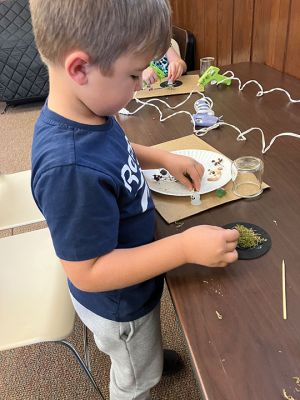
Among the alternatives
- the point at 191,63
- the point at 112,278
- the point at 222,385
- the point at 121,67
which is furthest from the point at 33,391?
the point at 191,63

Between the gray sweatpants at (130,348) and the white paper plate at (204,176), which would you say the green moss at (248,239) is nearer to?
the white paper plate at (204,176)

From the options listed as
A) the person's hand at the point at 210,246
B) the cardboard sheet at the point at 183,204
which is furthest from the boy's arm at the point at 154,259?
the cardboard sheet at the point at 183,204

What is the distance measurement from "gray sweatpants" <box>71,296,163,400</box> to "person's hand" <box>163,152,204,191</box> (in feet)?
0.92

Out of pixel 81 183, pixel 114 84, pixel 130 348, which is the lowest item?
pixel 130 348

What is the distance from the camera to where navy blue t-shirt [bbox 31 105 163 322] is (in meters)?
0.52

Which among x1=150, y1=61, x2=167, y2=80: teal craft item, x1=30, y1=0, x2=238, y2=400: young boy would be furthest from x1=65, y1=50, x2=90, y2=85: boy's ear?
Result: x1=150, y1=61, x2=167, y2=80: teal craft item

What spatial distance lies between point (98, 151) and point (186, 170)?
1.01ft

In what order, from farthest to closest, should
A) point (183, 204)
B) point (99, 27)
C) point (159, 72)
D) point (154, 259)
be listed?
point (159, 72) → point (183, 204) → point (154, 259) → point (99, 27)

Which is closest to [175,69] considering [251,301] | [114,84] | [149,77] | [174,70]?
[174,70]

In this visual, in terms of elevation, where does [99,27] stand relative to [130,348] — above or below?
above

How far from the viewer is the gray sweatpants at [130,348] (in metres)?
0.76

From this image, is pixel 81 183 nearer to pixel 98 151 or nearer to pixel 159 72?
pixel 98 151

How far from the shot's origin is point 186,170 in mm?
837

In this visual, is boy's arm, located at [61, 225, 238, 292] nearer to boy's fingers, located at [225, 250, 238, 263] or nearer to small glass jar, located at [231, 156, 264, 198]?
boy's fingers, located at [225, 250, 238, 263]
